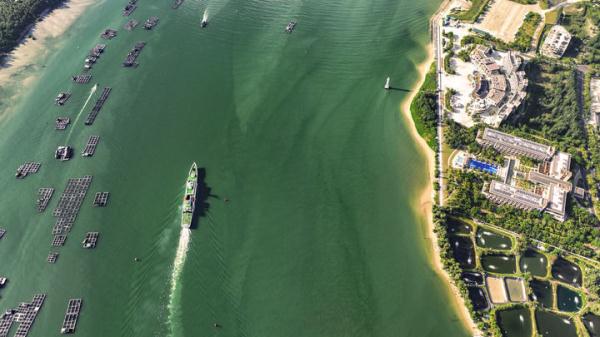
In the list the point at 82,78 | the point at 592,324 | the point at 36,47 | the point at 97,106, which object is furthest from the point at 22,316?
the point at 592,324

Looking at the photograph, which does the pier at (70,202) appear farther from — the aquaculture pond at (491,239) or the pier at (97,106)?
the aquaculture pond at (491,239)

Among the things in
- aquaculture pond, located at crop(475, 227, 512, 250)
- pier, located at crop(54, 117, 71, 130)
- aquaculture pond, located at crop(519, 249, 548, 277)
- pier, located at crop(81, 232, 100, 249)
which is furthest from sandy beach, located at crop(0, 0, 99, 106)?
aquaculture pond, located at crop(519, 249, 548, 277)

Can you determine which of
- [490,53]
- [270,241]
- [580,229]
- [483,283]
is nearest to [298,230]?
[270,241]

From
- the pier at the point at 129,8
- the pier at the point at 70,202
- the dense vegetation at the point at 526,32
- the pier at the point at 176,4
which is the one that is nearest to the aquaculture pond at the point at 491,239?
the dense vegetation at the point at 526,32

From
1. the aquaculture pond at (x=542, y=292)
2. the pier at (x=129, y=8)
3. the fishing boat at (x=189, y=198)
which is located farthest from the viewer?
the pier at (x=129, y=8)

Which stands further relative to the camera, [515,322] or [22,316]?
[515,322]

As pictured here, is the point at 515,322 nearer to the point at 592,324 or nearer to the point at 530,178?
the point at 592,324
